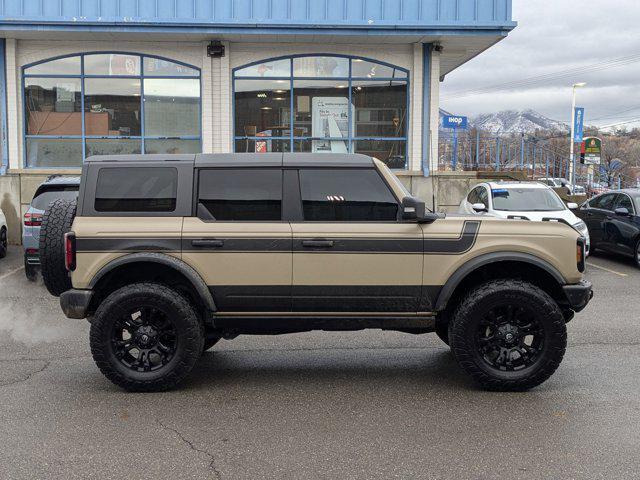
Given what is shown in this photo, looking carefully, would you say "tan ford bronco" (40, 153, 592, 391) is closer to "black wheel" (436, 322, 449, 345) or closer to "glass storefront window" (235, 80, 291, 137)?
"black wheel" (436, 322, 449, 345)

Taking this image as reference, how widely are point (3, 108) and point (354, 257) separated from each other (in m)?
Answer: 13.3

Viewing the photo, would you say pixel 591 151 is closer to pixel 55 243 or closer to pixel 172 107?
pixel 172 107

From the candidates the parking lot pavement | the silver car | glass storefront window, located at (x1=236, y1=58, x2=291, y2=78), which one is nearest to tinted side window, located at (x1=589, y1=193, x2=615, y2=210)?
glass storefront window, located at (x1=236, y1=58, x2=291, y2=78)

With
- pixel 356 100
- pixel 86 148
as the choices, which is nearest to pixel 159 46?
pixel 86 148

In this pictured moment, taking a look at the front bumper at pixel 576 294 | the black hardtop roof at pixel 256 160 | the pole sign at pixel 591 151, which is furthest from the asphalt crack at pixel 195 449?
the pole sign at pixel 591 151

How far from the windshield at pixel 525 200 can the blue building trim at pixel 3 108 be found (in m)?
11.1

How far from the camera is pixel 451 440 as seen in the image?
4504mm

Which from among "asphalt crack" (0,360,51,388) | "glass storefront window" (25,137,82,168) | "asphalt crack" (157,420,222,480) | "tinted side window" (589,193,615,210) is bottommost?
"asphalt crack" (0,360,51,388)

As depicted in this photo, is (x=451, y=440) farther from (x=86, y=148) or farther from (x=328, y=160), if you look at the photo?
(x=86, y=148)

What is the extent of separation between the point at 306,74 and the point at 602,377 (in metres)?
12.3

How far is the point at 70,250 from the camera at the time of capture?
5375mm

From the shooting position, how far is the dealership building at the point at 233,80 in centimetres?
1536

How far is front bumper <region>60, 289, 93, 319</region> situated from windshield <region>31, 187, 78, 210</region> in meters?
5.53

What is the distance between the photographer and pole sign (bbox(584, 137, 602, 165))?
28.0 meters
